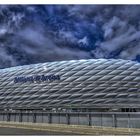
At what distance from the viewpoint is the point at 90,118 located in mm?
24953

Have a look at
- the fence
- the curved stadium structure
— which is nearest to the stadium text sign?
the curved stadium structure

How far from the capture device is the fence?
877 inches

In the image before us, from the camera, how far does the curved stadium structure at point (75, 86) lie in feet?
146

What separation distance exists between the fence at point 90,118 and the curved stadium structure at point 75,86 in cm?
1384

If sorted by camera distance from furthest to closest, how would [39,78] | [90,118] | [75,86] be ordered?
1. [39,78]
2. [75,86]
3. [90,118]

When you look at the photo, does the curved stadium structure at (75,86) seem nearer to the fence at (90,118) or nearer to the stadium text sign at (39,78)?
the stadium text sign at (39,78)

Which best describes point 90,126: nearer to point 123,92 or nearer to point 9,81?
point 123,92

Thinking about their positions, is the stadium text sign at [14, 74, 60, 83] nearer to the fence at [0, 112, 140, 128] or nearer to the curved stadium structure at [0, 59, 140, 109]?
the curved stadium structure at [0, 59, 140, 109]

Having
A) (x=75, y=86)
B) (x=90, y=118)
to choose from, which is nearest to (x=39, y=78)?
(x=75, y=86)

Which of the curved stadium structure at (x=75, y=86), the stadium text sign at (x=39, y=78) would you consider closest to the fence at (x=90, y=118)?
the curved stadium structure at (x=75, y=86)

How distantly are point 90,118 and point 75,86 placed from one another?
23.7m

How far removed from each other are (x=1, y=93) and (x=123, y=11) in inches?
1225

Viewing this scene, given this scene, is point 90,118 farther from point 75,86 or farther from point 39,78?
point 39,78

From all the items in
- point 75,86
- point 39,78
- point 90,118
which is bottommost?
point 90,118
